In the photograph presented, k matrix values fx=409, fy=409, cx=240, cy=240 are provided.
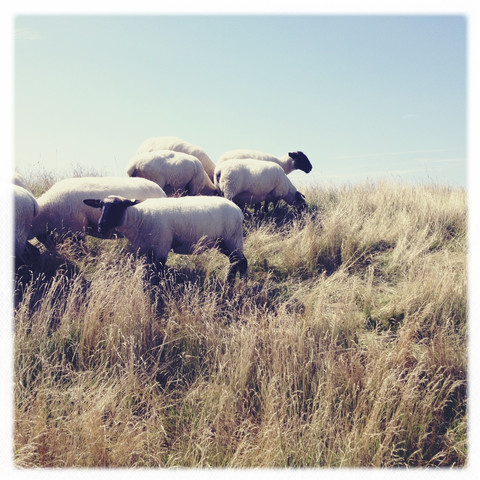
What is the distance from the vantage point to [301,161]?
467 inches

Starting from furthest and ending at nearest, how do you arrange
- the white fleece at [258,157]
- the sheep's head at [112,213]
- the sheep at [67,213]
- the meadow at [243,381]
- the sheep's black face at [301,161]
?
the sheep's black face at [301,161], the white fleece at [258,157], the sheep at [67,213], the sheep's head at [112,213], the meadow at [243,381]

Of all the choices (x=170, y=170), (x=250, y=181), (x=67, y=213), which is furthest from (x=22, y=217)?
(x=250, y=181)

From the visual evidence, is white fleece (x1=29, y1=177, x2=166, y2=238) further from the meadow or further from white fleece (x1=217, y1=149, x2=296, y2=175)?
white fleece (x1=217, y1=149, x2=296, y2=175)

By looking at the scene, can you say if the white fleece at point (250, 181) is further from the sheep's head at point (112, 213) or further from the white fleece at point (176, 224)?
the sheep's head at point (112, 213)

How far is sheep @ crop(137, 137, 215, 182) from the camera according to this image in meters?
10.7

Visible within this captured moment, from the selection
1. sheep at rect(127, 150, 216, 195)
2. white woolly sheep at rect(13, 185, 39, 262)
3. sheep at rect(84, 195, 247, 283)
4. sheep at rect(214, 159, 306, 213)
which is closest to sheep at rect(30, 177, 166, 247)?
white woolly sheep at rect(13, 185, 39, 262)

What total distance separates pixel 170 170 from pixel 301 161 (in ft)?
14.8

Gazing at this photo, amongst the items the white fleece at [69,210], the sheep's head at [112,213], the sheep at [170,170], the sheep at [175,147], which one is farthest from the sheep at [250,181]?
the sheep's head at [112,213]

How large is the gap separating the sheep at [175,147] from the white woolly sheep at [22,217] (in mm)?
5209

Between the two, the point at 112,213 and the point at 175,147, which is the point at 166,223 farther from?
the point at 175,147

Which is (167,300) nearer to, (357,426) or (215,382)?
(215,382)

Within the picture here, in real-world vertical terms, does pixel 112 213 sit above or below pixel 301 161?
below

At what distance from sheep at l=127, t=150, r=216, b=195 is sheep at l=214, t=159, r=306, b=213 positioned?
53cm

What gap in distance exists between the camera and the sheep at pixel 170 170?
8.78 m
